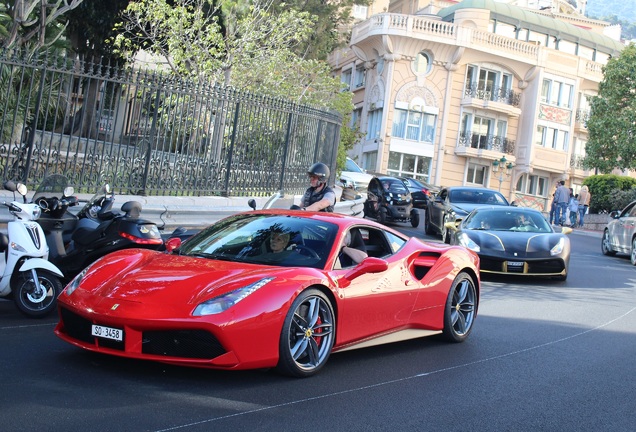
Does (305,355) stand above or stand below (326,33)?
below

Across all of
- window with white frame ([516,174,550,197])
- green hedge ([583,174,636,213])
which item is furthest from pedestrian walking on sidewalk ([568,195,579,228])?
window with white frame ([516,174,550,197])

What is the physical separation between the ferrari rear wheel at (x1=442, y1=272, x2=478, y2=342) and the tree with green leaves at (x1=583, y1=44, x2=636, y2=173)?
37.3m

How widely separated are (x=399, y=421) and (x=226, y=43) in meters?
19.8

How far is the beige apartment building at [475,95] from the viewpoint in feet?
179

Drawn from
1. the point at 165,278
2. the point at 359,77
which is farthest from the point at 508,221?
the point at 359,77

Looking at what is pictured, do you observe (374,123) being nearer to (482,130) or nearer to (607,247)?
(482,130)

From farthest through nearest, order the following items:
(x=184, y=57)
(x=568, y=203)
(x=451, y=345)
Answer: (x=568, y=203) → (x=184, y=57) → (x=451, y=345)

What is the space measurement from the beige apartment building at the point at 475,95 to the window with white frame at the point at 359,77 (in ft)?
0.25

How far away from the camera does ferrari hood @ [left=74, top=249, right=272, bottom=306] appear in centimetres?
614

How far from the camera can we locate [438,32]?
54250mm

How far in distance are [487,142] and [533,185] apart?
5.41 metres

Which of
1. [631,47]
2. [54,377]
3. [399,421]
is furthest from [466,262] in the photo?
[631,47]

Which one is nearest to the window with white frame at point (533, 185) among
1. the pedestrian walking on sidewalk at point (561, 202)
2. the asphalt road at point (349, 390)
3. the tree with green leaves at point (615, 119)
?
the tree with green leaves at point (615, 119)

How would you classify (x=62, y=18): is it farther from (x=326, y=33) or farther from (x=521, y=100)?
(x=521, y=100)
